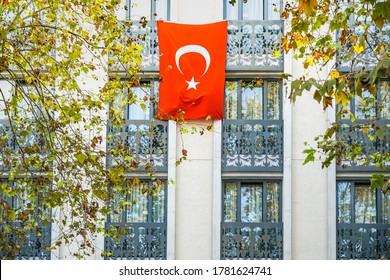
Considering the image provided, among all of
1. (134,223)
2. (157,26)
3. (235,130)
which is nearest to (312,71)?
(235,130)

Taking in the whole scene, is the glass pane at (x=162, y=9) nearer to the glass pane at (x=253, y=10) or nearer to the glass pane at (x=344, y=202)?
the glass pane at (x=253, y=10)

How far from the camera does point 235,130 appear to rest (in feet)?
85.8

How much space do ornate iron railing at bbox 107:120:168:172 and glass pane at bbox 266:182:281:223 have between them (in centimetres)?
280

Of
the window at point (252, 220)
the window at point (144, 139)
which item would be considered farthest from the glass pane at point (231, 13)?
the window at point (252, 220)

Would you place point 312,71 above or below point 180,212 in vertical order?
above

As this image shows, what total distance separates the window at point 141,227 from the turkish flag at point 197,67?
2331 millimetres

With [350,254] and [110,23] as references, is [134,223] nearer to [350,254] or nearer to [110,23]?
[350,254]

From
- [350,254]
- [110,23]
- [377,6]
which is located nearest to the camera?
[377,6]

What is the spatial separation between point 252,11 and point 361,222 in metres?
6.28

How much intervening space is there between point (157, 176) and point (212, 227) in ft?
6.40

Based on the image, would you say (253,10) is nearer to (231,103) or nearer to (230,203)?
(231,103)

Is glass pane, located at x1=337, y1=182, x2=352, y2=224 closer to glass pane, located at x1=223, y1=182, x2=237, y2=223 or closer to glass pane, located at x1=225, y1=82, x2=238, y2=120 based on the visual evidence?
glass pane, located at x1=223, y1=182, x2=237, y2=223

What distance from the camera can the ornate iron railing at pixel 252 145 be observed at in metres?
26.0

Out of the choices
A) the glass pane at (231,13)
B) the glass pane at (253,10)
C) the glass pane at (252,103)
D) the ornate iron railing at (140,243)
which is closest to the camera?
the ornate iron railing at (140,243)
